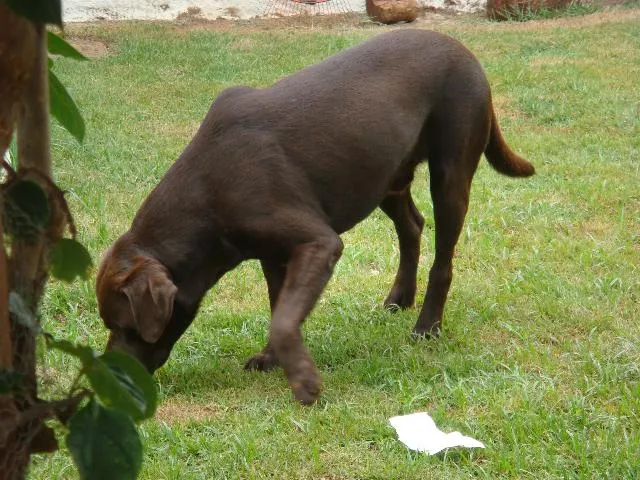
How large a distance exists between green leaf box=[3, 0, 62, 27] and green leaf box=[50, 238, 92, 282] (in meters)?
0.47

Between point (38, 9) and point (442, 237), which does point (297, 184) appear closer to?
point (442, 237)

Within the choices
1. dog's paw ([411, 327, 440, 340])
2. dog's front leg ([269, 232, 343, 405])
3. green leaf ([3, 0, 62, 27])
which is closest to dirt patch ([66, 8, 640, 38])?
dog's paw ([411, 327, 440, 340])

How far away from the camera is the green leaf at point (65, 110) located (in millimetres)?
1655

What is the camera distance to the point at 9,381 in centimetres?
118

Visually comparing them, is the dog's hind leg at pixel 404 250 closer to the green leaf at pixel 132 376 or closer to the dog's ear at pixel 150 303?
the dog's ear at pixel 150 303

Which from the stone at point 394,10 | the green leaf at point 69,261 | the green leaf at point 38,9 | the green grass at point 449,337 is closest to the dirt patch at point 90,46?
the green grass at point 449,337

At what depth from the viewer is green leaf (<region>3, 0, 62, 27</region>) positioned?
102 cm

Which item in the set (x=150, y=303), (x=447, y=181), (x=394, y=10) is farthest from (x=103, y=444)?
(x=394, y=10)

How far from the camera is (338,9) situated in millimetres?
15070

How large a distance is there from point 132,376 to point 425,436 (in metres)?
2.36

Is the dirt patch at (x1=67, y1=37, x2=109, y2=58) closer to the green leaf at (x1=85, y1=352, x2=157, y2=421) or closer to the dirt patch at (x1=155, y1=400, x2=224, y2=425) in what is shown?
the dirt patch at (x1=155, y1=400, x2=224, y2=425)

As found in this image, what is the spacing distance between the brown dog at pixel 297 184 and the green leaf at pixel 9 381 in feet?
8.57

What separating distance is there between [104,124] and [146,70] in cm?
243

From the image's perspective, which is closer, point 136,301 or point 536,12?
point 136,301
